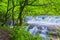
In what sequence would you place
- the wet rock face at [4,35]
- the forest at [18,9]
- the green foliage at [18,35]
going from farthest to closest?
the forest at [18,9] → the wet rock face at [4,35] → the green foliage at [18,35]

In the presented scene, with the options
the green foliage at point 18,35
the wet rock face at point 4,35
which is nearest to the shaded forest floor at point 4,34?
the wet rock face at point 4,35

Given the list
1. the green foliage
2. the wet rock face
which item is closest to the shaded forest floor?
the wet rock face

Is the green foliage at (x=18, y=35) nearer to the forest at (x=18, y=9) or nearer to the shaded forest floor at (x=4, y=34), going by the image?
the forest at (x=18, y=9)

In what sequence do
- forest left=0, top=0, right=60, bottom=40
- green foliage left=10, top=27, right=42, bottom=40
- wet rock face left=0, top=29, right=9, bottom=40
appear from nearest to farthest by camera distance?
green foliage left=10, top=27, right=42, bottom=40 < wet rock face left=0, top=29, right=9, bottom=40 < forest left=0, top=0, right=60, bottom=40

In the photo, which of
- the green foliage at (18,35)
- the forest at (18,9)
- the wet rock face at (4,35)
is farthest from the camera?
the forest at (18,9)

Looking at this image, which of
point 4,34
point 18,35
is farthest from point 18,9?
point 18,35

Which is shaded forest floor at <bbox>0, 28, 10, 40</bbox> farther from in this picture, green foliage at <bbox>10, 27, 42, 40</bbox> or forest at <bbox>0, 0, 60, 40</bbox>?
green foliage at <bbox>10, 27, 42, 40</bbox>

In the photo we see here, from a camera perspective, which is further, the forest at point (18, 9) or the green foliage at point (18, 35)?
the forest at point (18, 9)

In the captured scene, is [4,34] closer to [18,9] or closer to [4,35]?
[4,35]

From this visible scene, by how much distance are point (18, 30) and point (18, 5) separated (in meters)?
1.31

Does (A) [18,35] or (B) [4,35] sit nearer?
(A) [18,35]

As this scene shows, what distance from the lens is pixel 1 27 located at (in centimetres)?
807

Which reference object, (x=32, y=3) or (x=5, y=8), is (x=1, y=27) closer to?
(x=5, y=8)

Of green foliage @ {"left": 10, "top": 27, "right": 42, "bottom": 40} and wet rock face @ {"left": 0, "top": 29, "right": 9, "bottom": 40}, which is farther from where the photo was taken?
wet rock face @ {"left": 0, "top": 29, "right": 9, "bottom": 40}
